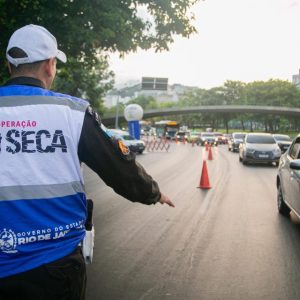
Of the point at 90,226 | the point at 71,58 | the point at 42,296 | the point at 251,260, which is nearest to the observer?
the point at 42,296

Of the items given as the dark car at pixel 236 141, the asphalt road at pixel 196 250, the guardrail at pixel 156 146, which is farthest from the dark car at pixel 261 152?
the guardrail at pixel 156 146

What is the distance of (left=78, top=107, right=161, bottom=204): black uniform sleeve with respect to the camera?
2057 mm

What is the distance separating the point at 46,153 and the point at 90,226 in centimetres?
50

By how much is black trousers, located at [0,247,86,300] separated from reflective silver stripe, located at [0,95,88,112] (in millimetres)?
669

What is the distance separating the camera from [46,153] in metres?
1.99

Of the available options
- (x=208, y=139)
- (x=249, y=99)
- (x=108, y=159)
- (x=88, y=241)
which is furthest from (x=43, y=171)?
(x=249, y=99)

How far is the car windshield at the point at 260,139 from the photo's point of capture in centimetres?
2162

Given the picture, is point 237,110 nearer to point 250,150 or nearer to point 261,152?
point 250,150

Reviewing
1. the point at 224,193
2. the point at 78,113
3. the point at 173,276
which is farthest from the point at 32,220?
the point at 224,193

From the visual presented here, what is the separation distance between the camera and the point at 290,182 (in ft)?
23.3

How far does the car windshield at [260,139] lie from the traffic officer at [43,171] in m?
20.1

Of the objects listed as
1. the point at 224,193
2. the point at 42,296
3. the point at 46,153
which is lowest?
the point at 224,193

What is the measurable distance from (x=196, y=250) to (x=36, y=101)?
4266 mm

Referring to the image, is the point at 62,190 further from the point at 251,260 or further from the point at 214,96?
the point at 214,96
